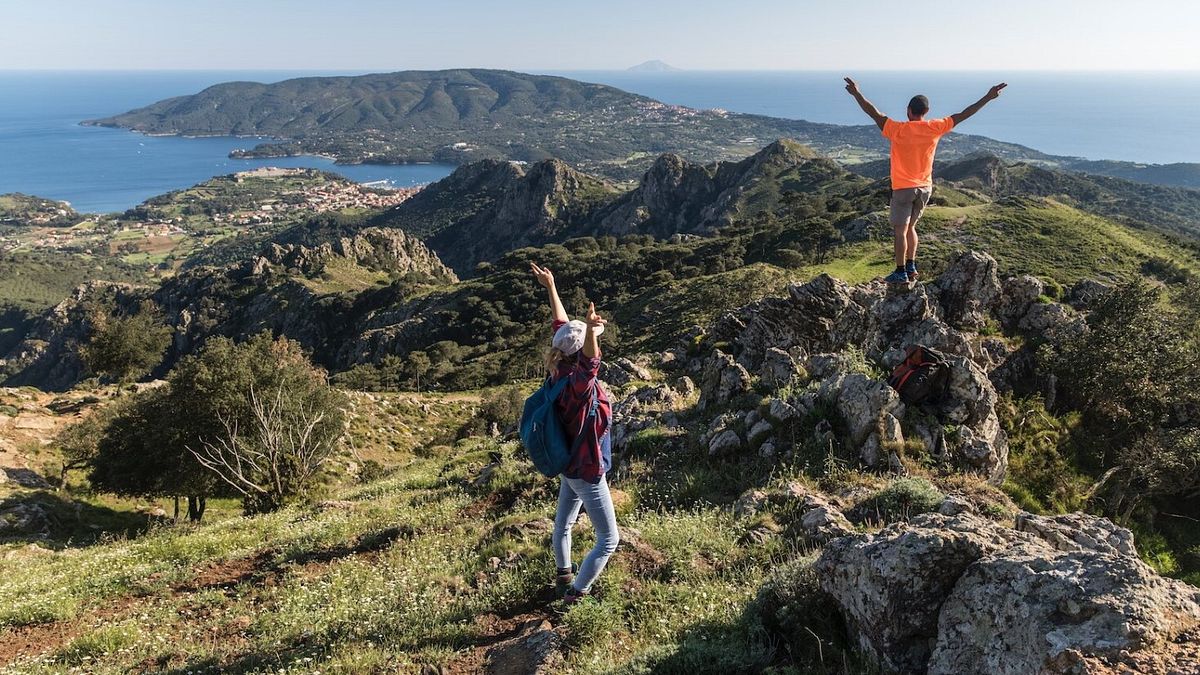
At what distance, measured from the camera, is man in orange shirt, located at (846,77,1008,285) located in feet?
31.4

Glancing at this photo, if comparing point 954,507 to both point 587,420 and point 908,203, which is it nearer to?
point 587,420

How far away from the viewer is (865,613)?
4.82 meters

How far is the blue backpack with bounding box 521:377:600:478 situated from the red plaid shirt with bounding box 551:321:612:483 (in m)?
0.05

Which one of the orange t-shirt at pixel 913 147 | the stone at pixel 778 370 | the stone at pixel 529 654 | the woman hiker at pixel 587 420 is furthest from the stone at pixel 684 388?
the stone at pixel 529 654

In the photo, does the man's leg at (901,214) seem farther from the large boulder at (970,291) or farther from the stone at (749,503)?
the large boulder at (970,291)

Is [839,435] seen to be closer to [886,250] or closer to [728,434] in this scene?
[728,434]

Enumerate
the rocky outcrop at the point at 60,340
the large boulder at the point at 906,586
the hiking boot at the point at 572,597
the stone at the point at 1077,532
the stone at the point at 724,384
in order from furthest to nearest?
the rocky outcrop at the point at 60,340, the stone at the point at 724,384, the hiking boot at the point at 572,597, the stone at the point at 1077,532, the large boulder at the point at 906,586

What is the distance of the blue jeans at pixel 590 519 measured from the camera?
604 cm

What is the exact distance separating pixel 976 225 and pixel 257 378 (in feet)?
304

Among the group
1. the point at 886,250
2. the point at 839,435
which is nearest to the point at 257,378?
the point at 839,435

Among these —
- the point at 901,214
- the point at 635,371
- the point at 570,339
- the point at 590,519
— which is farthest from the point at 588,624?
the point at 635,371

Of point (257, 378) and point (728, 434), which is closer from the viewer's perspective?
point (728, 434)

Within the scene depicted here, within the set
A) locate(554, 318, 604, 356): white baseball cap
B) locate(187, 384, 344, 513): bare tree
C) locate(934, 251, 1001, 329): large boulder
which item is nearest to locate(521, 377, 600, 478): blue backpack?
locate(554, 318, 604, 356): white baseball cap

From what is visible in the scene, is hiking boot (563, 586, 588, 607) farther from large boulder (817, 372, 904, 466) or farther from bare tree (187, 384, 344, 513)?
bare tree (187, 384, 344, 513)
